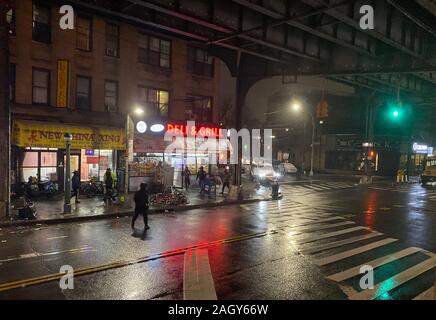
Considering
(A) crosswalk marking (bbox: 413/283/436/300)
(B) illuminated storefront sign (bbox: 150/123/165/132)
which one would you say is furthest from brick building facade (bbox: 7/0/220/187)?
(A) crosswalk marking (bbox: 413/283/436/300)

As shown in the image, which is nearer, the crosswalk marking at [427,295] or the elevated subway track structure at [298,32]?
the crosswalk marking at [427,295]

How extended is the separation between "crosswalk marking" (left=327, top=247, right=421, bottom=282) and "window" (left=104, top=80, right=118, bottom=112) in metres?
19.2

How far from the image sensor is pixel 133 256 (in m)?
9.74

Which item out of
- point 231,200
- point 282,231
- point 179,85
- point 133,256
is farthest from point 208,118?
point 133,256

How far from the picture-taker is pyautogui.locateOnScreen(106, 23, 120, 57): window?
79.2 feet

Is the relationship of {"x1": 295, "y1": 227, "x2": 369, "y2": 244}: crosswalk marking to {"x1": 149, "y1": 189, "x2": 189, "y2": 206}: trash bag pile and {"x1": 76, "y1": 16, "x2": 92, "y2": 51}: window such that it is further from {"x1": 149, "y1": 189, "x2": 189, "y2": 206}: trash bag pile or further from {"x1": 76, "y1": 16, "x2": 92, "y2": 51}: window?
{"x1": 76, "y1": 16, "x2": 92, "y2": 51}: window

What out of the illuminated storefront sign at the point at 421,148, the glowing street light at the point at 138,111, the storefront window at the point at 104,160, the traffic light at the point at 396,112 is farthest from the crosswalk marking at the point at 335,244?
the illuminated storefront sign at the point at 421,148

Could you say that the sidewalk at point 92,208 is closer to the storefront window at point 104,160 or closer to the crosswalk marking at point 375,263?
the storefront window at point 104,160

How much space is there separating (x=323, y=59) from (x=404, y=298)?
630 inches

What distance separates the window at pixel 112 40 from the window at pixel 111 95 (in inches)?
72.6

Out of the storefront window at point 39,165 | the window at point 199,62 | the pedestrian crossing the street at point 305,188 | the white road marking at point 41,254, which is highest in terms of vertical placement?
the window at point 199,62

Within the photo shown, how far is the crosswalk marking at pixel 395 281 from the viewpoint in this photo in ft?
23.6

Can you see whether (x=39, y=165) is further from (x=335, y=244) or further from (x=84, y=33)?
(x=335, y=244)

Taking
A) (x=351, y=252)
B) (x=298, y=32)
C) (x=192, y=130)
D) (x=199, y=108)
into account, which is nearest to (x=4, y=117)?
(x=351, y=252)
